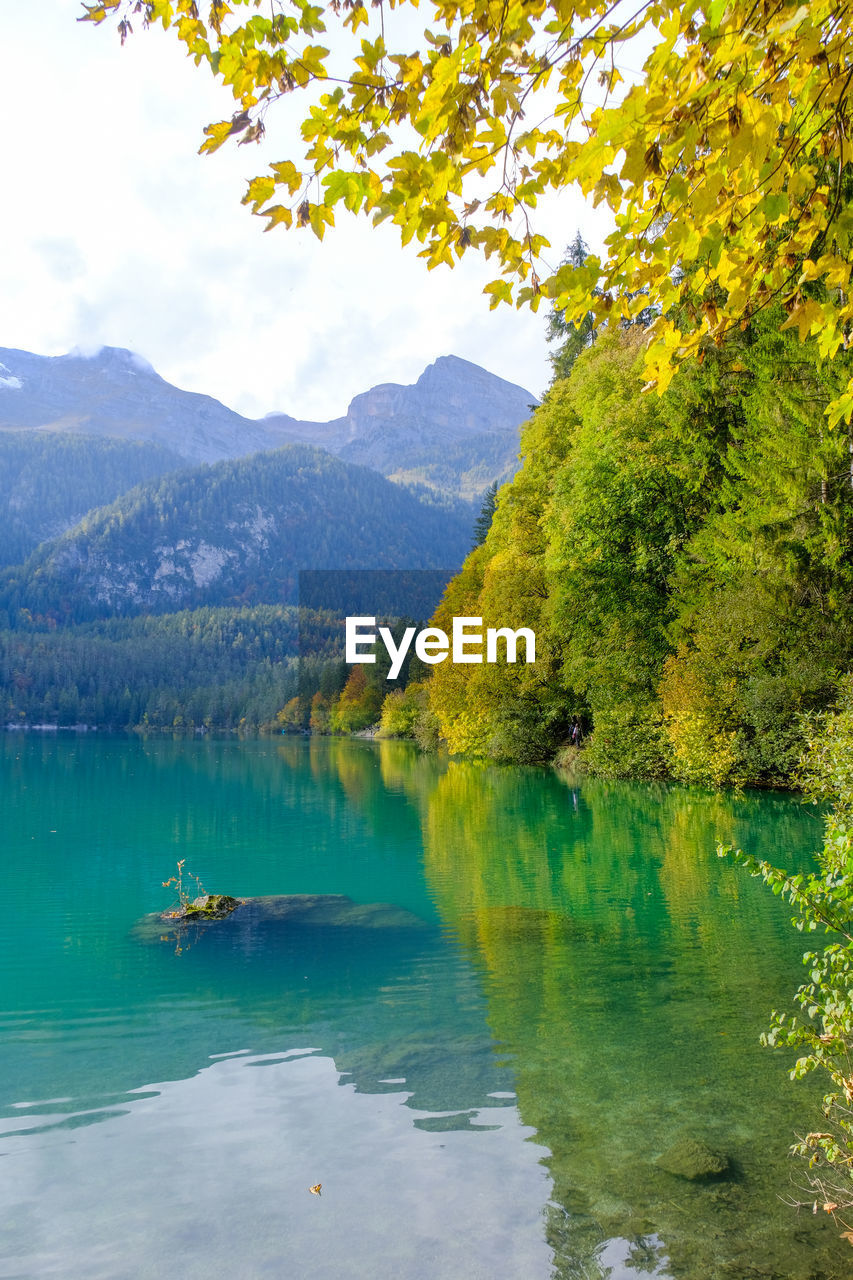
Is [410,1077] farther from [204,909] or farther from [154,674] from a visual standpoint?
[154,674]

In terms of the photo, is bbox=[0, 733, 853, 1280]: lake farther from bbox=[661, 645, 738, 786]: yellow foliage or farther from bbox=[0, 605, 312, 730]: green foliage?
bbox=[0, 605, 312, 730]: green foliage

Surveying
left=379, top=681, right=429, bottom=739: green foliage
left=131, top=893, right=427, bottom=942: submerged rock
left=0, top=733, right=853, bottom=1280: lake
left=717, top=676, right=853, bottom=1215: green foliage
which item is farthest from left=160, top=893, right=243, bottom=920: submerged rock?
left=379, top=681, right=429, bottom=739: green foliage

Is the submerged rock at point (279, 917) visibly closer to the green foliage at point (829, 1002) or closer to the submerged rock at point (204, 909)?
the submerged rock at point (204, 909)

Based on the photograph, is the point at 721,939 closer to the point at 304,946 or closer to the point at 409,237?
the point at 304,946

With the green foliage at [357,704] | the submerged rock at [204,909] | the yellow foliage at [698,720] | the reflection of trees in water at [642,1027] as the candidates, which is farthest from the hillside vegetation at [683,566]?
the green foliage at [357,704]

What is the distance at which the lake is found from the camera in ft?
15.1

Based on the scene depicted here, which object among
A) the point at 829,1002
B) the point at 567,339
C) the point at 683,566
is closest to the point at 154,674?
the point at 567,339

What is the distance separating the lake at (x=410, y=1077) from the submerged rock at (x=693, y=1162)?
6 cm

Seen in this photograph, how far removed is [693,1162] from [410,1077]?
2252 mm

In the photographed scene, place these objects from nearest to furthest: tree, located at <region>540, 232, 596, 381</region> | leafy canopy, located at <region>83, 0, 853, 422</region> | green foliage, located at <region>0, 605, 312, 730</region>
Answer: leafy canopy, located at <region>83, 0, 853, 422</region> < tree, located at <region>540, 232, 596, 381</region> < green foliage, located at <region>0, 605, 312, 730</region>

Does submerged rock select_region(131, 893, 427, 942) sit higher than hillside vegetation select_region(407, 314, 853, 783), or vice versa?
hillside vegetation select_region(407, 314, 853, 783)

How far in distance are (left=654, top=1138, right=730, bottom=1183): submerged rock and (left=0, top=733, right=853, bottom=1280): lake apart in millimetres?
56

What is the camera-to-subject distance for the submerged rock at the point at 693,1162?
5.10 m

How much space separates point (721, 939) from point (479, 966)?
2977 mm
